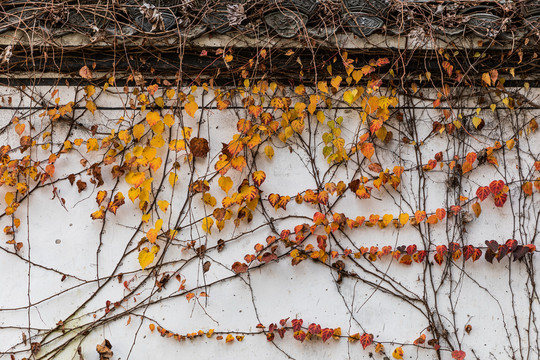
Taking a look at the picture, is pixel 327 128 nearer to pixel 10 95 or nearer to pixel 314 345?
pixel 314 345

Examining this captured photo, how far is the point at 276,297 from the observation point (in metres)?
3.37

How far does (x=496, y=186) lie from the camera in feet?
11.0

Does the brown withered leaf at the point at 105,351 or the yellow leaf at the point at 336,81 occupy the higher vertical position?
the yellow leaf at the point at 336,81

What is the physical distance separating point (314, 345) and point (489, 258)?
133cm

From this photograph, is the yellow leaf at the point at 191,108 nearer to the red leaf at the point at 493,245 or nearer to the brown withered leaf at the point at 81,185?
the brown withered leaf at the point at 81,185

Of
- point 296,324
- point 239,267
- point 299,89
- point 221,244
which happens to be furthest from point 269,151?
point 296,324

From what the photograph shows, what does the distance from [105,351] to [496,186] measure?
2898mm

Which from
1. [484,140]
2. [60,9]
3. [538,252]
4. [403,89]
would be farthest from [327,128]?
[60,9]

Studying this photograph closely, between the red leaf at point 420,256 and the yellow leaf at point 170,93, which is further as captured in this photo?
the yellow leaf at point 170,93

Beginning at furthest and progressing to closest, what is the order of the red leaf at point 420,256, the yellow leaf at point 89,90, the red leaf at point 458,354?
the yellow leaf at point 89,90 < the red leaf at point 420,256 < the red leaf at point 458,354

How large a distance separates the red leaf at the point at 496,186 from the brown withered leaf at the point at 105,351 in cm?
284

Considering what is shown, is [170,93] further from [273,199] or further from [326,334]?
[326,334]

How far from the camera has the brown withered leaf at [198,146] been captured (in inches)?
134

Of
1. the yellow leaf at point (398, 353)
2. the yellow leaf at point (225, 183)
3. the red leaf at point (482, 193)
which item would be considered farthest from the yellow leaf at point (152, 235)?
the red leaf at point (482, 193)
